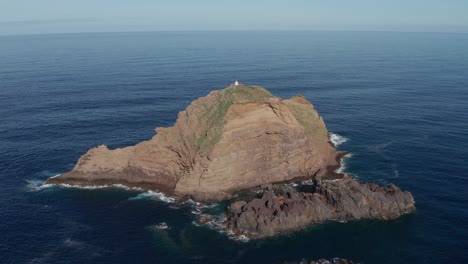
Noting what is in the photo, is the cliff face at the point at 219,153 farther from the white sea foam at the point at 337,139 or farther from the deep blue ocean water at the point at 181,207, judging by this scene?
the white sea foam at the point at 337,139

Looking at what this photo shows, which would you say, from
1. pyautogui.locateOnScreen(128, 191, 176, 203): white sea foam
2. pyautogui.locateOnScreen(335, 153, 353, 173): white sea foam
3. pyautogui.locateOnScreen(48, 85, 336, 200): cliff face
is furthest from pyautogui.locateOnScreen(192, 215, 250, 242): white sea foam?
pyautogui.locateOnScreen(335, 153, 353, 173): white sea foam

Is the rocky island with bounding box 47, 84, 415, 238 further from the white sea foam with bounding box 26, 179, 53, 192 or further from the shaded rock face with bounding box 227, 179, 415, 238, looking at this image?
the white sea foam with bounding box 26, 179, 53, 192

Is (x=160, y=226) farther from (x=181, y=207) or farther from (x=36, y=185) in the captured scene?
(x=36, y=185)

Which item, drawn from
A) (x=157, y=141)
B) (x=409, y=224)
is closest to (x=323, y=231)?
(x=409, y=224)

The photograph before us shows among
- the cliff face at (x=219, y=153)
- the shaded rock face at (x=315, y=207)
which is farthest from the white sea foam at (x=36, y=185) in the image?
the shaded rock face at (x=315, y=207)

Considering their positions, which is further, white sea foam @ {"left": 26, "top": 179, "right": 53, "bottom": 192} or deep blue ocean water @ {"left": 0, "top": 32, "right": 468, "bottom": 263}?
white sea foam @ {"left": 26, "top": 179, "right": 53, "bottom": 192}

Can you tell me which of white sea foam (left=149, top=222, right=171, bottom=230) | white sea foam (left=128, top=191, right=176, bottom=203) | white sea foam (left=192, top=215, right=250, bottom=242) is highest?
white sea foam (left=128, top=191, right=176, bottom=203)
